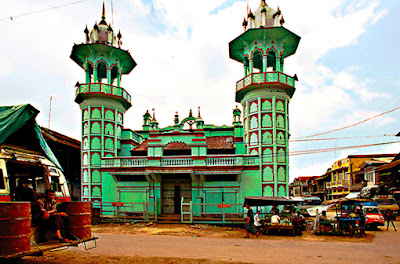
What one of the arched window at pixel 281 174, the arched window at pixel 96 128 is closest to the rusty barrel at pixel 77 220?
the arched window at pixel 281 174

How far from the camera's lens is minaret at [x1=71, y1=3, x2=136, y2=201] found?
29125 millimetres

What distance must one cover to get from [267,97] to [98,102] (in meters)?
14.8

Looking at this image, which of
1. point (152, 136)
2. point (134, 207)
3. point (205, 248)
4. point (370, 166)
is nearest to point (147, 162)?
point (152, 136)

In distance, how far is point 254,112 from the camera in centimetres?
2758

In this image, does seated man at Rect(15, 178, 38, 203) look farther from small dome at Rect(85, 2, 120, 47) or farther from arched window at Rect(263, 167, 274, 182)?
small dome at Rect(85, 2, 120, 47)

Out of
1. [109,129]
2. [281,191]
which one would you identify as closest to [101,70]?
[109,129]

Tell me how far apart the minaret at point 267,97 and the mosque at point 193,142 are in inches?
3.1

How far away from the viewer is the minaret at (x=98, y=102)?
1147 inches

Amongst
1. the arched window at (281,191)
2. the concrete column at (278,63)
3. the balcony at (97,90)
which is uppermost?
the concrete column at (278,63)

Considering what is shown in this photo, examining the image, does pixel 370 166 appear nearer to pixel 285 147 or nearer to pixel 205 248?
pixel 285 147

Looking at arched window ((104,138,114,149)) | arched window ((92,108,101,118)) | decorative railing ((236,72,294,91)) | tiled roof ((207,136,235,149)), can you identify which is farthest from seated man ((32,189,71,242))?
arched window ((92,108,101,118))

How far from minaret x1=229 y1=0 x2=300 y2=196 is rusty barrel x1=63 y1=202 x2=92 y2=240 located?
18117 millimetres

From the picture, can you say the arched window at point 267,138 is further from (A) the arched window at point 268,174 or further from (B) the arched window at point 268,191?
(B) the arched window at point 268,191

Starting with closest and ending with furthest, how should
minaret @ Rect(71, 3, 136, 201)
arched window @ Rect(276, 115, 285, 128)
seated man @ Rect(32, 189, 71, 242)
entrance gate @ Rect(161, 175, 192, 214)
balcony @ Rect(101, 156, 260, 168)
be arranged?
seated man @ Rect(32, 189, 71, 242) → balcony @ Rect(101, 156, 260, 168) → arched window @ Rect(276, 115, 285, 128) → entrance gate @ Rect(161, 175, 192, 214) → minaret @ Rect(71, 3, 136, 201)
